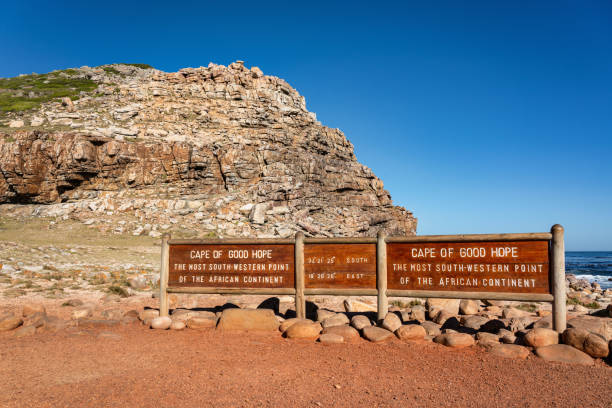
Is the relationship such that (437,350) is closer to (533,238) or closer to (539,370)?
(539,370)

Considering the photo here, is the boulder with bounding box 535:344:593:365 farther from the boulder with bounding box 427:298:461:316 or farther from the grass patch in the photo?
the grass patch

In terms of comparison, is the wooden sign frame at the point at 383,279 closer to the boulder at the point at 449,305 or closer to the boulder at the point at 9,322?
the boulder at the point at 9,322

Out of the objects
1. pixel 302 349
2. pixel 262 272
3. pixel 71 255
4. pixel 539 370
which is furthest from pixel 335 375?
pixel 71 255

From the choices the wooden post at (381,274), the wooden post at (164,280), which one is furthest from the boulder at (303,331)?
the wooden post at (164,280)

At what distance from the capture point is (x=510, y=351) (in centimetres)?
574

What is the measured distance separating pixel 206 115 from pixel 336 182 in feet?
56.8

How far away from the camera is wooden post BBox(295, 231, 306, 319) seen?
7.75 metres

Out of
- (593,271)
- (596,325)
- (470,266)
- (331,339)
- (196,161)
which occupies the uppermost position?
(196,161)

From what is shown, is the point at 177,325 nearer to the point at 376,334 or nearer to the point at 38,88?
the point at 376,334

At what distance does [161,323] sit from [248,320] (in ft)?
6.04

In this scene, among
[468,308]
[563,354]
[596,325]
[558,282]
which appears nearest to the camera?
[563,354]

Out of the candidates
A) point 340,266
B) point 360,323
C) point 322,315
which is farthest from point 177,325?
point 360,323

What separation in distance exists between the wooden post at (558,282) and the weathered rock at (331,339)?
3.82 m

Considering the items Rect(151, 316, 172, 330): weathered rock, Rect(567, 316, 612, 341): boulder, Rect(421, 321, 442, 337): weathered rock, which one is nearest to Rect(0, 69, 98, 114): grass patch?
Rect(151, 316, 172, 330): weathered rock
